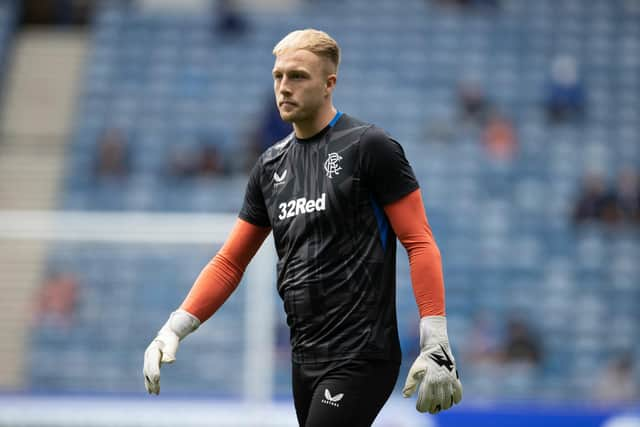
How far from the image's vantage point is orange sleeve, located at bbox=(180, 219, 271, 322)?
328 cm

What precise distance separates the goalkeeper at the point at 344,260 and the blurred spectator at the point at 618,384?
837 centimetres

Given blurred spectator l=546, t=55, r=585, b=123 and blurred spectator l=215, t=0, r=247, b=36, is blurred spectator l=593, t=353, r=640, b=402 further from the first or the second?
blurred spectator l=215, t=0, r=247, b=36

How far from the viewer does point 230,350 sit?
7.62 meters

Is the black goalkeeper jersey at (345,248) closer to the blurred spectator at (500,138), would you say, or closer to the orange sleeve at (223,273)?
the orange sleeve at (223,273)

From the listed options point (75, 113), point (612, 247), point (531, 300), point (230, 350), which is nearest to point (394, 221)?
point (230, 350)

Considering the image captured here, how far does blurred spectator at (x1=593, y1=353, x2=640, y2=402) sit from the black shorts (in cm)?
835

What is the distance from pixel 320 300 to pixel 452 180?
11.4m

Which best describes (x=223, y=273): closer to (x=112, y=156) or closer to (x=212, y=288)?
(x=212, y=288)

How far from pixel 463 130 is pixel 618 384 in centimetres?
520

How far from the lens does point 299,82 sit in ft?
9.86

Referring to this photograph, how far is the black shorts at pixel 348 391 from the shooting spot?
9.35 ft

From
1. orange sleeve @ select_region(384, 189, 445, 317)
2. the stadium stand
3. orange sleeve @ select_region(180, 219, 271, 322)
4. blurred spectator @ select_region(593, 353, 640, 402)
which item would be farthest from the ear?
blurred spectator @ select_region(593, 353, 640, 402)

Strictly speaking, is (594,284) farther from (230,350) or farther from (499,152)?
(230,350)

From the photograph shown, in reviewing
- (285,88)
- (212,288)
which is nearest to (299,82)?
(285,88)
